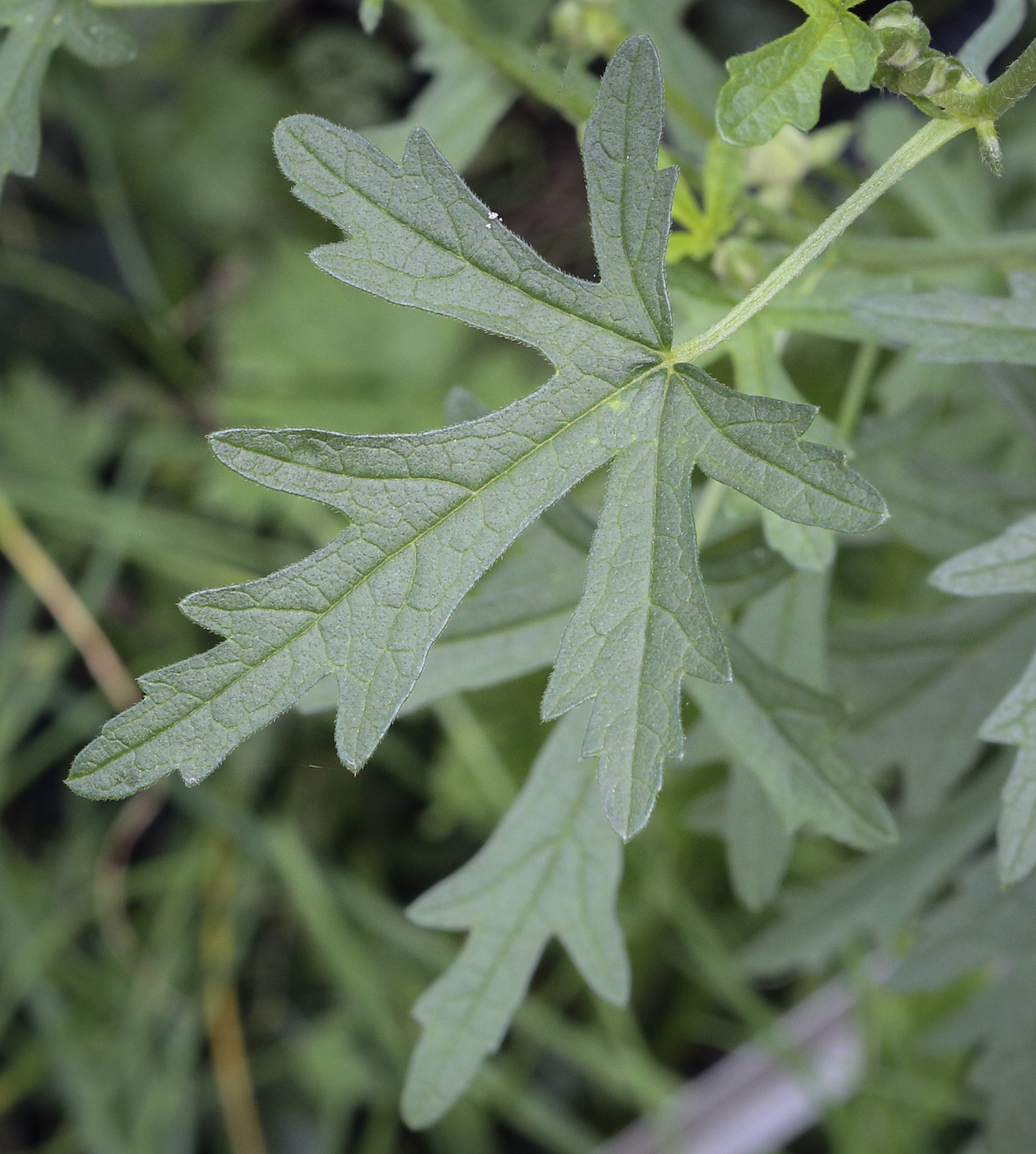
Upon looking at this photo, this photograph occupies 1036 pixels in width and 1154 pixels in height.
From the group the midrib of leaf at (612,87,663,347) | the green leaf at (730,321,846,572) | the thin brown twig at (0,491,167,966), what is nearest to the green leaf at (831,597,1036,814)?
the green leaf at (730,321,846,572)

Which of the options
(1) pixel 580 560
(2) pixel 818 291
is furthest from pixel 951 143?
(1) pixel 580 560

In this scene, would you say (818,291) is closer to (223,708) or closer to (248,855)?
(223,708)

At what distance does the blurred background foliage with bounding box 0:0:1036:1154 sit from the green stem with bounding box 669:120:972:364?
1068mm

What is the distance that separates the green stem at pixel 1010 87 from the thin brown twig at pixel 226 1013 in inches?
70.8

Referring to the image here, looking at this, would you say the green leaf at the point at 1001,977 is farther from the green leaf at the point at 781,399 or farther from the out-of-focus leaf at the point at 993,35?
the out-of-focus leaf at the point at 993,35

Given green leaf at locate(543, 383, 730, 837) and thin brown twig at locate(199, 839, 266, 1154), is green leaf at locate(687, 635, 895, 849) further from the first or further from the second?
thin brown twig at locate(199, 839, 266, 1154)

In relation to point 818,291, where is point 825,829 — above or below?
below

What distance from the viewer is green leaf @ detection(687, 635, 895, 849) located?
96cm

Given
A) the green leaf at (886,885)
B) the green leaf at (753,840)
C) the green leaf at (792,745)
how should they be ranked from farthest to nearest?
the green leaf at (886,885) → the green leaf at (753,840) → the green leaf at (792,745)

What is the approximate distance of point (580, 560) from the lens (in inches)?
40.6

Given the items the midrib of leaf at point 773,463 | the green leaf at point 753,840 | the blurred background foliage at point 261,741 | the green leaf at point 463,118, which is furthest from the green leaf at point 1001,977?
the green leaf at point 463,118

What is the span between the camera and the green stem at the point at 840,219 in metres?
0.71

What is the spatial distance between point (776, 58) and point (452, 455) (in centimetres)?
32

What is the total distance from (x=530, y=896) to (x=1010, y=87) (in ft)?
2.43
